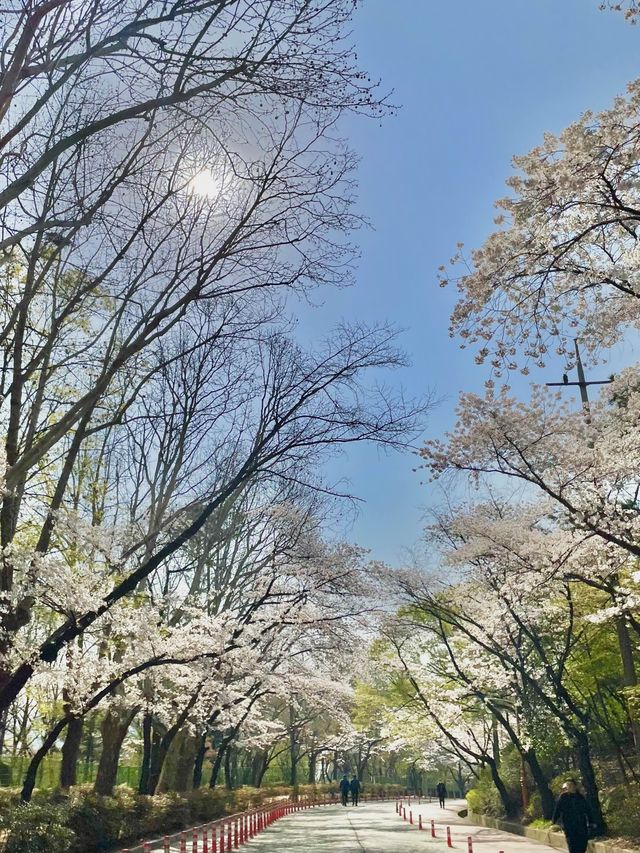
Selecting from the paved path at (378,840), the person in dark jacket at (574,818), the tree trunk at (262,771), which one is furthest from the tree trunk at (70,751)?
the tree trunk at (262,771)

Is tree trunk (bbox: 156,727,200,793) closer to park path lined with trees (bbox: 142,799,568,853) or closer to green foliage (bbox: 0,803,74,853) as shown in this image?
park path lined with trees (bbox: 142,799,568,853)

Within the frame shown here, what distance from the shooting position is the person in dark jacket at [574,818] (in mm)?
10547

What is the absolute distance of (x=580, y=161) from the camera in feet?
23.4

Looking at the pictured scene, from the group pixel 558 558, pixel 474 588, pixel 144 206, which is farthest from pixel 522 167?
pixel 474 588

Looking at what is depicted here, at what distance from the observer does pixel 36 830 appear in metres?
10.9

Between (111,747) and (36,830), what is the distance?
939cm

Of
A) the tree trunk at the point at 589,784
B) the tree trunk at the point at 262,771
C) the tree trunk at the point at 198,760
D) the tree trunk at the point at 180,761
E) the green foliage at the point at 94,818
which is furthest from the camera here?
the tree trunk at the point at 262,771

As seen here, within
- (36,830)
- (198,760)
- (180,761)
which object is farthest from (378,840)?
(198,760)

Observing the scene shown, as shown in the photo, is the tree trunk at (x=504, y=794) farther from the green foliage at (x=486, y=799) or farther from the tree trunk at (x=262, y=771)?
the tree trunk at (x=262, y=771)

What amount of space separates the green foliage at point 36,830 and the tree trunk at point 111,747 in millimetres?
6472

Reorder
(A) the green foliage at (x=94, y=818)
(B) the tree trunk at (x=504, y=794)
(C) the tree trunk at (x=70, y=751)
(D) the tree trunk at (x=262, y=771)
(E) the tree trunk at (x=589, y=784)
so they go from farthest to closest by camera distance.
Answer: (D) the tree trunk at (x=262, y=771) → (B) the tree trunk at (x=504, y=794) → (C) the tree trunk at (x=70, y=751) → (E) the tree trunk at (x=589, y=784) → (A) the green foliage at (x=94, y=818)

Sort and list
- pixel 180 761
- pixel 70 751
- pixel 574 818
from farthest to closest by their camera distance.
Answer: pixel 180 761 < pixel 70 751 < pixel 574 818

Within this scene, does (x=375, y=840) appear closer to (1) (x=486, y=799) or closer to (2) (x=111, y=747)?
(2) (x=111, y=747)

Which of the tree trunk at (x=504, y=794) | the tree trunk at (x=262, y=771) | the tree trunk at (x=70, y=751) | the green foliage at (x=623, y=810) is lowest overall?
the tree trunk at (x=262, y=771)
